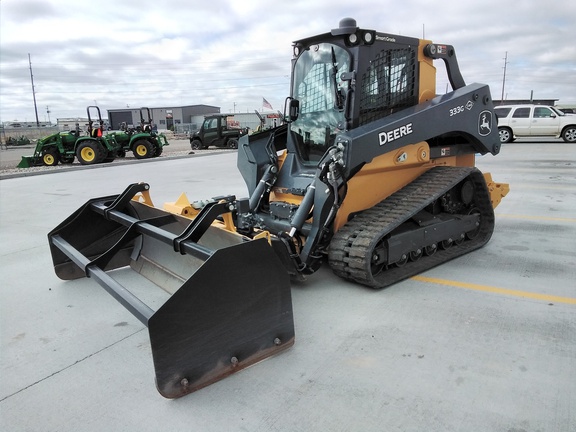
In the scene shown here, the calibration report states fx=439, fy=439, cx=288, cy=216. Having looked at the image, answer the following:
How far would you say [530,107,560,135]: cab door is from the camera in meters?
18.4

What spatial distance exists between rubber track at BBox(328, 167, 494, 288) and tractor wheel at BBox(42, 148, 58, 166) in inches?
627

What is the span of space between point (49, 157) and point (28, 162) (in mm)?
806

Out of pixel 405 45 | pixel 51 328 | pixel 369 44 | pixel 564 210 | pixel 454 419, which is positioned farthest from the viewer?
pixel 564 210

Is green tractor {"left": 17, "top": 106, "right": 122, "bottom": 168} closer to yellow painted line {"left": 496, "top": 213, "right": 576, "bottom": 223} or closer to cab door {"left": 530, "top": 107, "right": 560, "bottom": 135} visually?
yellow painted line {"left": 496, "top": 213, "right": 576, "bottom": 223}

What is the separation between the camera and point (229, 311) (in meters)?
2.57

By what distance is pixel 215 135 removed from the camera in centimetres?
2378

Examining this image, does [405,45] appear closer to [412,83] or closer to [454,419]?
[412,83]

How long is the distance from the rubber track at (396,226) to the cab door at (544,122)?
54.3ft

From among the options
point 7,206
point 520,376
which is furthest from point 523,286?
point 7,206

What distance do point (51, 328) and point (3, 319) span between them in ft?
1.69

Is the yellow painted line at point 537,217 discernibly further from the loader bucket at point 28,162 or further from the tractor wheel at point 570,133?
the loader bucket at point 28,162

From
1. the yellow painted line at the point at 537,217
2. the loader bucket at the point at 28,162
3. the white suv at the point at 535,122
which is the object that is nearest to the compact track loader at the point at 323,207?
the yellow painted line at the point at 537,217

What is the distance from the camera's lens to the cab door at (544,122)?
1839 centimetres

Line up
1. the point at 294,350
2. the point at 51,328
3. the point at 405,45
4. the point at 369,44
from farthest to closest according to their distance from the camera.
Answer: the point at 405,45 < the point at 369,44 < the point at 51,328 < the point at 294,350
